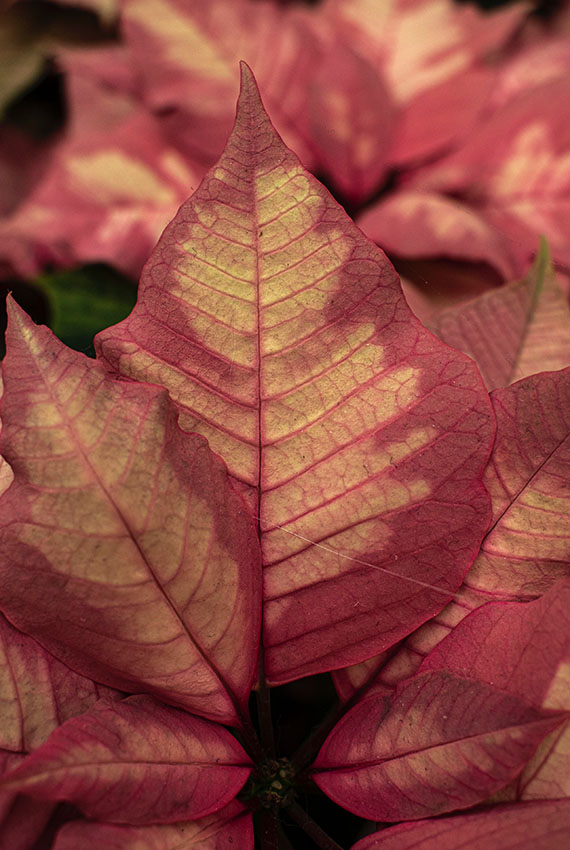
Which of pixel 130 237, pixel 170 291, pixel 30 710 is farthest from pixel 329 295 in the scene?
pixel 130 237

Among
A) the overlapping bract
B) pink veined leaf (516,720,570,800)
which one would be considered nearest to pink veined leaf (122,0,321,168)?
the overlapping bract

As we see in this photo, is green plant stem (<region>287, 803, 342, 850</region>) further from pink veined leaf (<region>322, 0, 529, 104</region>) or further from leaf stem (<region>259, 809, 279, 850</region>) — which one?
pink veined leaf (<region>322, 0, 529, 104</region>)

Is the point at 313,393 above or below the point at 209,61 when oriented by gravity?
below

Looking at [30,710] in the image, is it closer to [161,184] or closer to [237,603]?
[237,603]

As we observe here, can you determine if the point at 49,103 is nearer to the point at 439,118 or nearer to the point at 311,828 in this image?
the point at 439,118

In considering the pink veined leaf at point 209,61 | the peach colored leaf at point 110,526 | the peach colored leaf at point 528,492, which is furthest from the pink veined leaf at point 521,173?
the peach colored leaf at point 110,526

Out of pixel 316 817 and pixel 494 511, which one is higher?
pixel 494 511

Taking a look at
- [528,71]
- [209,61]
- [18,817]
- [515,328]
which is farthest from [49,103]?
[18,817]
